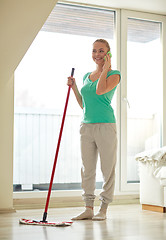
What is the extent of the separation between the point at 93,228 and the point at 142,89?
2.06m

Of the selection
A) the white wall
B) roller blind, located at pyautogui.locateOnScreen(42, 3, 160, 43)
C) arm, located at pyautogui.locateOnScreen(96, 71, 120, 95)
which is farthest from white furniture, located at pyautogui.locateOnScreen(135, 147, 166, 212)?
roller blind, located at pyautogui.locateOnScreen(42, 3, 160, 43)

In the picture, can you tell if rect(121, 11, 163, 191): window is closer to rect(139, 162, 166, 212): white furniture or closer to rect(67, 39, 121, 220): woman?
rect(139, 162, 166, 212): white furniture

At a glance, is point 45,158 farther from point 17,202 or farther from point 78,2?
point 78,2

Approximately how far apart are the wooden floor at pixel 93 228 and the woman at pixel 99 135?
0.20 meters

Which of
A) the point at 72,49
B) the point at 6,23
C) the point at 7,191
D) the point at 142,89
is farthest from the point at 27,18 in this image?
the point at 142,89

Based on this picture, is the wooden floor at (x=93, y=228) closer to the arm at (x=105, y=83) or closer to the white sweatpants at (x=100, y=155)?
the white sweatpants at (x=100, y=155)

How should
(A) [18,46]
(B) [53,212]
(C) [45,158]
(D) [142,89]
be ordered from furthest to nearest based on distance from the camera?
(D) [142,89]
(C) [45,158]
(B) [53,212]
(A) [18,46]

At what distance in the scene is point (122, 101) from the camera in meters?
4.39

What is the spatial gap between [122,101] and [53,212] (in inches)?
54.3

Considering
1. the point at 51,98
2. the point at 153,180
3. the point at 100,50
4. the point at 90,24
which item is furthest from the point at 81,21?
the point at 153,180

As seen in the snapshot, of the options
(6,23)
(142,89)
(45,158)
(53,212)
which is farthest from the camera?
(142,89)

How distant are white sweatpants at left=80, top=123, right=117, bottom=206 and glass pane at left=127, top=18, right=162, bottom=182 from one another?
116 cm

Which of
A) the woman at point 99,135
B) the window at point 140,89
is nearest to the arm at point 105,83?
the woman at point 99,135

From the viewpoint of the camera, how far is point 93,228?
9.43ft
